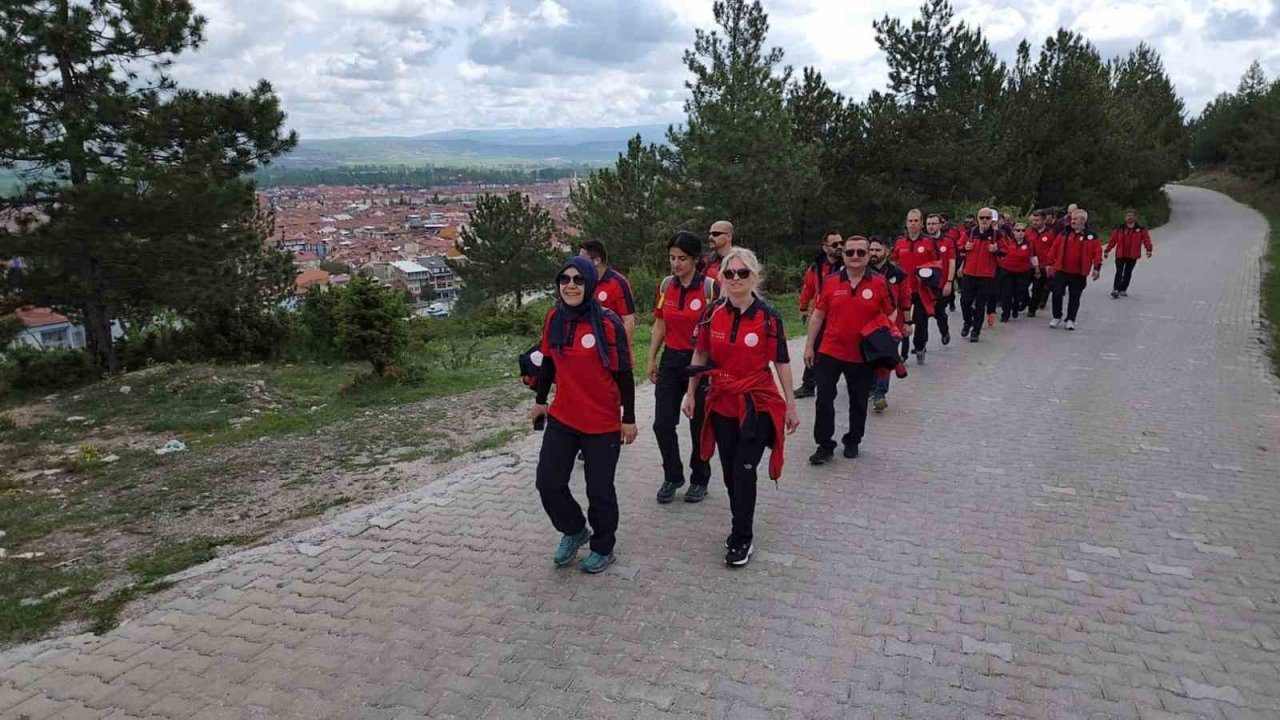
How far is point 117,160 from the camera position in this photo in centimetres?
1065

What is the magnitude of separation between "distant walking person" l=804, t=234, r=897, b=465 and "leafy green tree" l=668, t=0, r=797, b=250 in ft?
45.9

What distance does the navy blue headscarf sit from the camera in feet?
13.3

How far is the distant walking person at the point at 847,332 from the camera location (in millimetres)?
5816

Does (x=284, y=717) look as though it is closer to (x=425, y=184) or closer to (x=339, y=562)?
(x=339, y=562)

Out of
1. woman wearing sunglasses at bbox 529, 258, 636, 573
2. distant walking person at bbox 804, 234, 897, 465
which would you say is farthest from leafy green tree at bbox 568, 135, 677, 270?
woman wearing sunglasses at bbox 529, 258, 636, 573

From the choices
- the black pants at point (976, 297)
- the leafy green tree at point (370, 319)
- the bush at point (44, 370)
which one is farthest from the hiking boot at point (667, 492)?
the bush at point (44, 370)

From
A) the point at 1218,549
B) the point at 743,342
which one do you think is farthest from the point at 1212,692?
the point at 743,342

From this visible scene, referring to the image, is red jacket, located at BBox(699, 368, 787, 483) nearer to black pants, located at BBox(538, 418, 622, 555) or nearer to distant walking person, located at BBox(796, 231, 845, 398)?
black pants, located at BBox(538, 418, 622, 555)

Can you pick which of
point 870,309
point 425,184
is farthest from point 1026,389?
point 425,184

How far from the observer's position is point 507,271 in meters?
39.6

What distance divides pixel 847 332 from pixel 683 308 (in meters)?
1.47

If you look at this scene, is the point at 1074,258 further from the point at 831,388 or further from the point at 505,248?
the point at 505,248

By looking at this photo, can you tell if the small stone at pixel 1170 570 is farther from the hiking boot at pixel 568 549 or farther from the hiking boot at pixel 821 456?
the hiking boot at pixel 568 549

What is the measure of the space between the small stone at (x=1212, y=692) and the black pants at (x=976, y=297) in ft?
26.8
